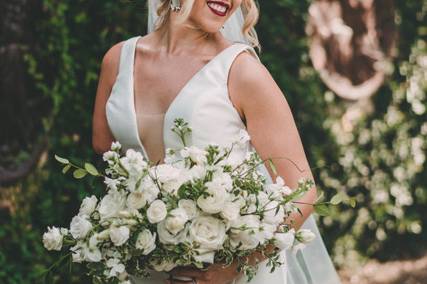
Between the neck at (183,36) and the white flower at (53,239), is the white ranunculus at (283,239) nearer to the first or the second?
the white flower at (53,239)

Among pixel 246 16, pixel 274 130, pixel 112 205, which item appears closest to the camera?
pixel 112 205

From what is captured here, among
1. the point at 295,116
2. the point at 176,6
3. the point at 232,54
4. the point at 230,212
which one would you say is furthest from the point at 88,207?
the point at 295,116

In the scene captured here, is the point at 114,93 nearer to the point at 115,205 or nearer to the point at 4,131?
the point at 115,205

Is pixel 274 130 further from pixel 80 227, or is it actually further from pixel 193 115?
pixel 80 227

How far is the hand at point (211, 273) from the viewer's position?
8.34 ft

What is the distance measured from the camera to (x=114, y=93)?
316cm

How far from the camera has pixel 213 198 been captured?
2383 millimetres

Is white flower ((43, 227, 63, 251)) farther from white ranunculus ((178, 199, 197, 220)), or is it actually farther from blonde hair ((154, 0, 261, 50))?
blonde hair ((154, 0, 261, 50))

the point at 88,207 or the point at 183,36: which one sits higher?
the point at 183,36

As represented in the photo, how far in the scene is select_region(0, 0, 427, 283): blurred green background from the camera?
4938mm

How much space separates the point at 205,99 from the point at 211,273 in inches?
24.8

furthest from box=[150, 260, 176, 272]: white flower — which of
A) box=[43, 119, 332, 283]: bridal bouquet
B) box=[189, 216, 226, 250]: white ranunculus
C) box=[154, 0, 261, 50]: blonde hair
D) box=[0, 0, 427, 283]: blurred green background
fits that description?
box=[0, 0, 427, 283]: blurred green background

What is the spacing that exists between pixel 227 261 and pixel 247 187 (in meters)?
0.23

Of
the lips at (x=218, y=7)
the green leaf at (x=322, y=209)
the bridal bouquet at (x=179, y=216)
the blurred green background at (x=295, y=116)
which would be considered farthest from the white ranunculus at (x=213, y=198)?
the blurred green background at (x=295, y=116)
